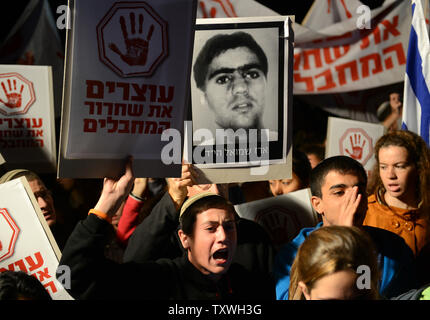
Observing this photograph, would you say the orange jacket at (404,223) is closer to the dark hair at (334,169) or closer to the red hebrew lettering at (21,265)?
the dark hair at (334,169)

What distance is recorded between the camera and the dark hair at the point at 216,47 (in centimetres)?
310

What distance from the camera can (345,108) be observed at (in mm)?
5691

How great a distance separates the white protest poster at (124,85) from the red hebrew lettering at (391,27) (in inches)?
119

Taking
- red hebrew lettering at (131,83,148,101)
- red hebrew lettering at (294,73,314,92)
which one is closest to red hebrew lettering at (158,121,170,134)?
red hebrew lettering at (131,83,148,101)

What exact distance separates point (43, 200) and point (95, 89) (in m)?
1.10

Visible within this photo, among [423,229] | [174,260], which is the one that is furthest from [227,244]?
[423,229]

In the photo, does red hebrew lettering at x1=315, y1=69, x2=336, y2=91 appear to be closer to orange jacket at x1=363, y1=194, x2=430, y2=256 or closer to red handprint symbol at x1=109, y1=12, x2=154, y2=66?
orange jacket at x1=363, y1=194, x2=430, y2=256

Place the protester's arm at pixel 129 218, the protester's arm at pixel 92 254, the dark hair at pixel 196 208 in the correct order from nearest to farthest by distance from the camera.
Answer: the protester's arm at pixel 92 254, the dark hair at pixel 196 208, the protester's arm at pixel 129 218

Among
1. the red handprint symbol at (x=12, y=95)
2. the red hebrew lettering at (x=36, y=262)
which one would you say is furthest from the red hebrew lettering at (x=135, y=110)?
the red handprint symbol at (x=12, y=95)

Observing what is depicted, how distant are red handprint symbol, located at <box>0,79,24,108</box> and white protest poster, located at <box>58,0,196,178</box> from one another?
1605mm

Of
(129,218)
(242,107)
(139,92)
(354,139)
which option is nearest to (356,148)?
(354,139)

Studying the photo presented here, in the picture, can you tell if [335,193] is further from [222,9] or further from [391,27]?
[391,27]

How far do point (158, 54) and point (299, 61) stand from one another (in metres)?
2.85

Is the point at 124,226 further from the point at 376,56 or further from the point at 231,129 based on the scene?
the point at 376,56
